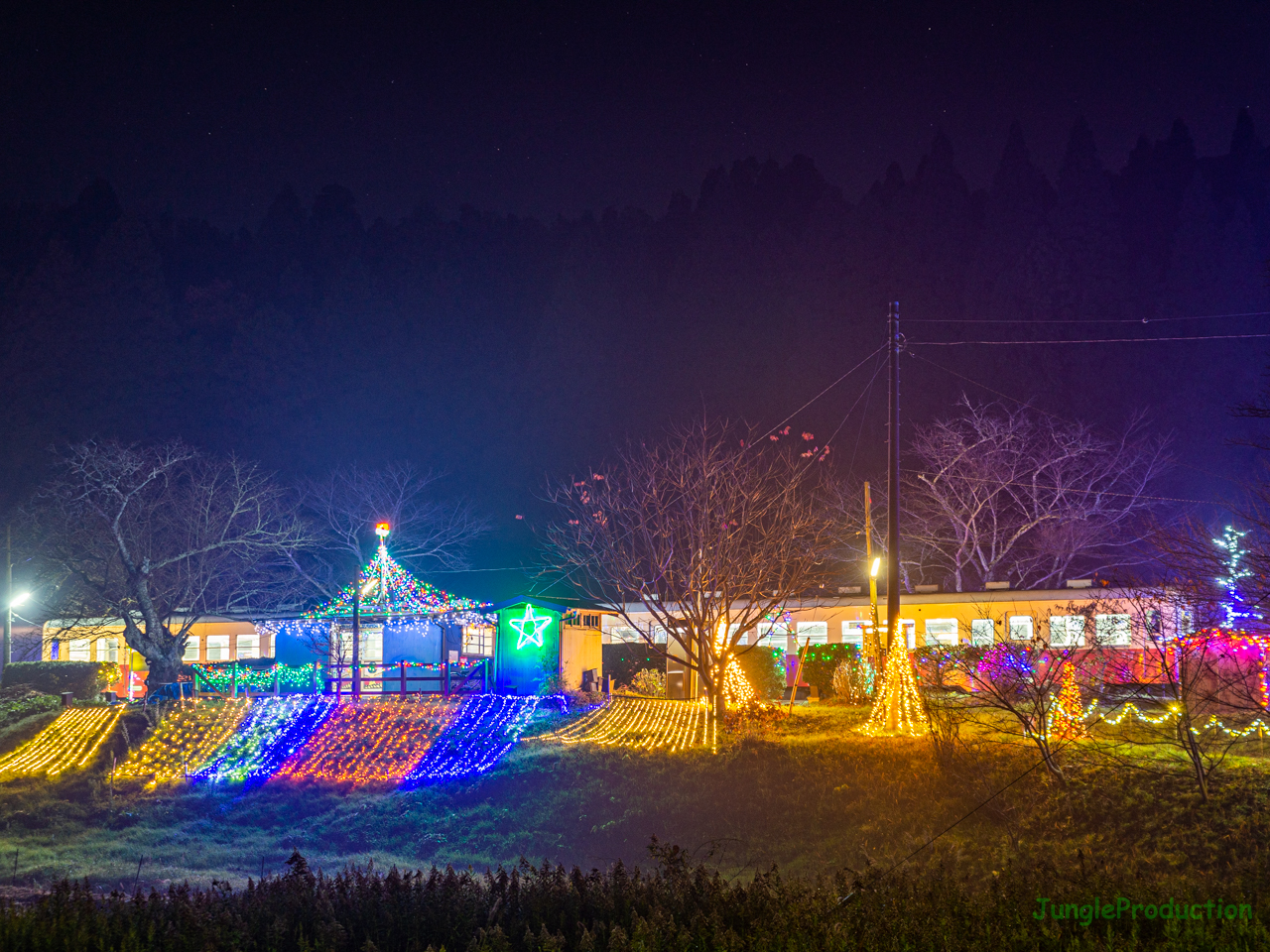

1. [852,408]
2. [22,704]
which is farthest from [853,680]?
[852,408]

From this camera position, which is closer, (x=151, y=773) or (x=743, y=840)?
(x=743, y=840)

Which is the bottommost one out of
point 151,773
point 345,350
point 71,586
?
point 151,773

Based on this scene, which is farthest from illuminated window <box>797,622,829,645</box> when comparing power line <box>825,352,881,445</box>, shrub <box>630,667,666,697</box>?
power line <box>825,352,881,445</box>

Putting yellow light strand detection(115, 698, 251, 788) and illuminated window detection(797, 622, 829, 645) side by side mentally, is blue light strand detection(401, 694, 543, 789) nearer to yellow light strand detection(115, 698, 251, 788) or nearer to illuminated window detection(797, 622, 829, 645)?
yellow light strand detection(115, 698, 251, 788)

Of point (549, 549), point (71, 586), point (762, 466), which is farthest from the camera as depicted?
point (762, 466)

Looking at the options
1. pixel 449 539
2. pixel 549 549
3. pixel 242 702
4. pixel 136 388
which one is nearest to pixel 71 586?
pixel 242 702

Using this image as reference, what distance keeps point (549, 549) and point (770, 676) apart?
14753 millimetres

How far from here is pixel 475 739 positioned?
17.4m

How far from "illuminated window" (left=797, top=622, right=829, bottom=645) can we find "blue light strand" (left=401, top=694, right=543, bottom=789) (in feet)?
32.5

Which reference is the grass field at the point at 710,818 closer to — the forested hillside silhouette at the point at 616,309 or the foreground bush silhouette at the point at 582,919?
the foreground bush silhouette at the point at 582,919

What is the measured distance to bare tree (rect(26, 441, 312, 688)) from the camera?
2480 cm

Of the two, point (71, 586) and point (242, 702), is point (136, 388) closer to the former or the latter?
point (71, 586)

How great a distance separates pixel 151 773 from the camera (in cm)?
1658

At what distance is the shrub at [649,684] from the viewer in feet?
72.7
